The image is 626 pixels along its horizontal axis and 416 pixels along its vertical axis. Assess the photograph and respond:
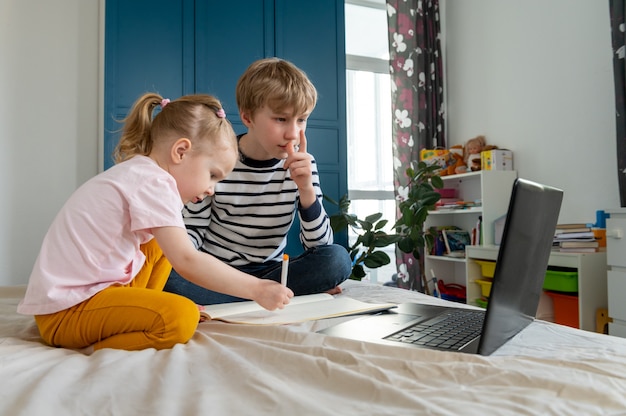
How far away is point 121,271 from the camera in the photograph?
3.12 feet

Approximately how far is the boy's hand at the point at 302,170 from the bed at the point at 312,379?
602mm

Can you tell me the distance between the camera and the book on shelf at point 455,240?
→ 3.51 meters

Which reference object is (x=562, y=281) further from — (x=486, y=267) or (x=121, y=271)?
(x=121, y=271)

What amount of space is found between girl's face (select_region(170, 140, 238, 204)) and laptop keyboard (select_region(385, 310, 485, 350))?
1.72ft

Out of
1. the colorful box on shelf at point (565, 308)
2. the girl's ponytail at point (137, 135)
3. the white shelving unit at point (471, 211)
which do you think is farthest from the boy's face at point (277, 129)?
the white shelving unit at point (471, 211)

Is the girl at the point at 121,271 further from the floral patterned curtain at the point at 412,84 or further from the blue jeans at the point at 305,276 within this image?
the floral patterned curtain at the point at 412,84

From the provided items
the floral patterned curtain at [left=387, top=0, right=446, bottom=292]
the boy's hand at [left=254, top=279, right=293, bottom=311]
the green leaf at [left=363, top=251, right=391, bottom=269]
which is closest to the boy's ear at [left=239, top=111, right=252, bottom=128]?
the boy's hand at [left=254, top=279, right=293, bottom=311]

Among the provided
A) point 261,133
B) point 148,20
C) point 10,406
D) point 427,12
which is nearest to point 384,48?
point 427,12

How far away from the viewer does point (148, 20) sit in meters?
2.62

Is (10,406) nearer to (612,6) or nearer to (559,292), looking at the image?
(559,292)

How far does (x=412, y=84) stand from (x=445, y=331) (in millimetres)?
3325

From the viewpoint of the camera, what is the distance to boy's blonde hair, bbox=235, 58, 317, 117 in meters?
1.46

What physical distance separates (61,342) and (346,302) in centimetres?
58

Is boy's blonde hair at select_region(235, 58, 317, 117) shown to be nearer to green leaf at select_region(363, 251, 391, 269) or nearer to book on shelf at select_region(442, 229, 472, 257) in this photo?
green leaf at select_region(363, 251, 391, 269)
